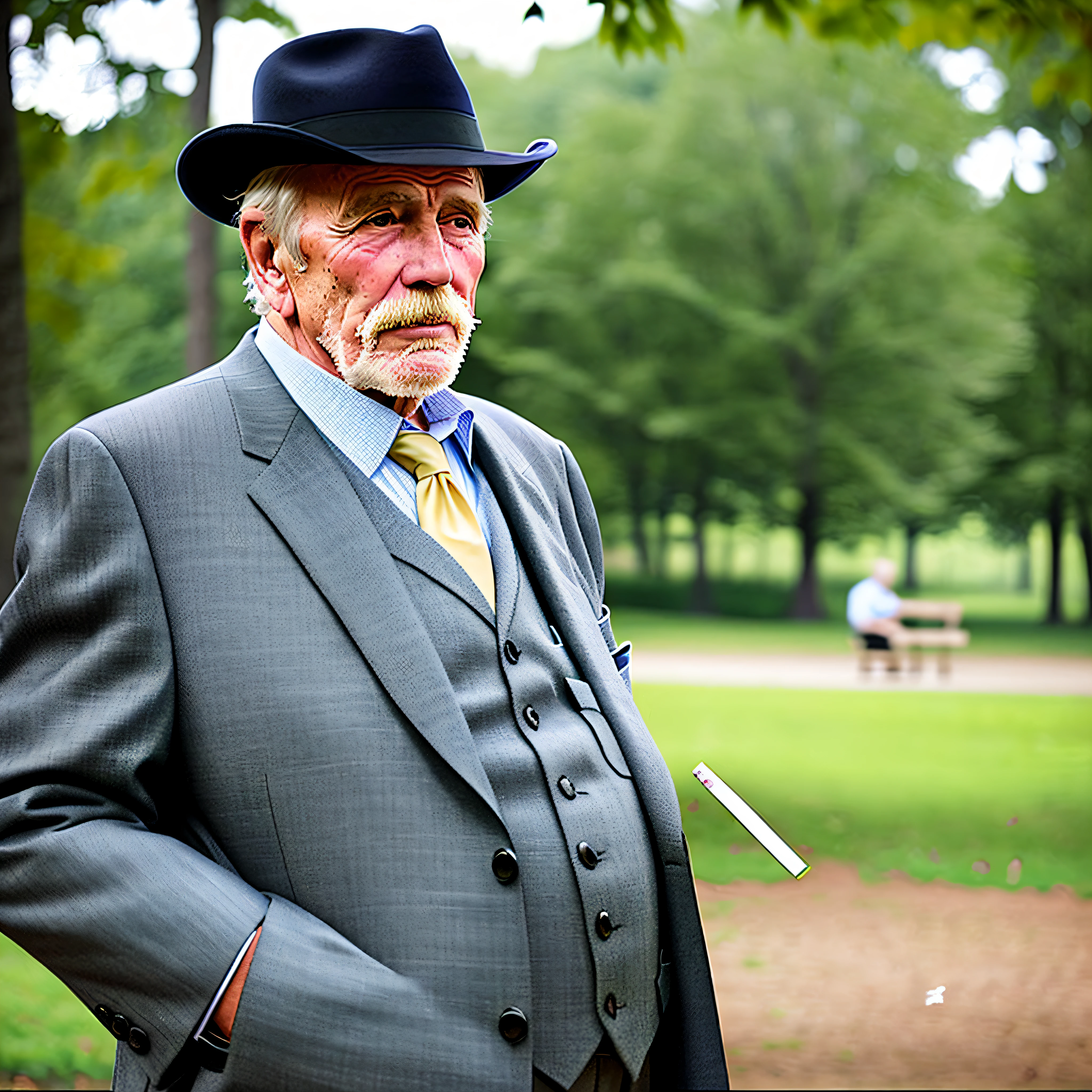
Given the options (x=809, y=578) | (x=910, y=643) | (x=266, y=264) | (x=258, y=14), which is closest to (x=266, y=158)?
(x=266, y=264)

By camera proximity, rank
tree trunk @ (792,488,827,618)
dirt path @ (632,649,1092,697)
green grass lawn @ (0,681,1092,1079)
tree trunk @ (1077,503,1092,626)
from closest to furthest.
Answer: green grass lawn @ (0,681,1092,1079) → dirt path @ (632,649,1092,697) → tree trunk @ (1077,503,1092,626) → tree trunk @ (792,488,827,618)

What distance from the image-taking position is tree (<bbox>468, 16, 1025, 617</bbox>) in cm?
2738

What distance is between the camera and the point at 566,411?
2875 centimetres

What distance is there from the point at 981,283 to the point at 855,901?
2142cm

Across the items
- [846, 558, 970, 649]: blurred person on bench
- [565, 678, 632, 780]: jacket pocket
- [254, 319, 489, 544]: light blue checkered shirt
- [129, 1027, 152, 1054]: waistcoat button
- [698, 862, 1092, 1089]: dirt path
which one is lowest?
[846, 558, 970, 649]: blurred person on bench

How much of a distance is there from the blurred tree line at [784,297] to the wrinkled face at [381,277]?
25.5 metres

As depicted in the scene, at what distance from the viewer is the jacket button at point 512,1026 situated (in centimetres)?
182

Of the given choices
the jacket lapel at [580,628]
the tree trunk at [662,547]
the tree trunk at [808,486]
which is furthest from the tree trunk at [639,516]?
the jacket lapel at [580,628]

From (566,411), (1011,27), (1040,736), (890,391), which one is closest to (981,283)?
(890,391)

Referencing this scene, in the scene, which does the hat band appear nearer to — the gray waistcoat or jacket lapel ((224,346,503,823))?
jacket lapel ((224,346,503,823))

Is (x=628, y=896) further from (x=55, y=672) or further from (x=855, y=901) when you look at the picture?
(x=855, y=901)

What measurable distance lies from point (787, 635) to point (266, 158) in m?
24.3

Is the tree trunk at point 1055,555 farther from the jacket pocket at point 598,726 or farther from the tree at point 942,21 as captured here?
the jacket pocket at point 598,726

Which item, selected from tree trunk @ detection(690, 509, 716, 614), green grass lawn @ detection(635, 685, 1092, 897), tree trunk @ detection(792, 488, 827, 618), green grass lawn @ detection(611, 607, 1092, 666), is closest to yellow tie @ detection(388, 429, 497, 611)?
green grass lawn @ detection(635, 685, 1092, 897)
